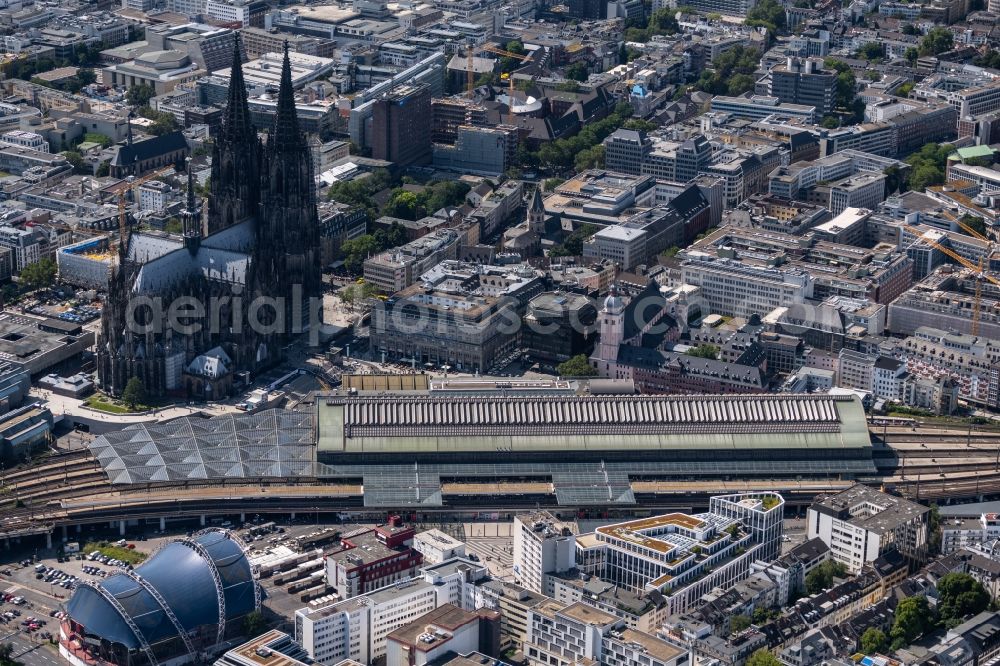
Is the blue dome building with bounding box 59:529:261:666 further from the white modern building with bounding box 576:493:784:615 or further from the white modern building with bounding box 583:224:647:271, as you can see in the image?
the white modern building with bounding box 583:224:647:271

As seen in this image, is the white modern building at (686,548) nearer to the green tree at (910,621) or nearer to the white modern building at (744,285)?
the green tree at (910,621)

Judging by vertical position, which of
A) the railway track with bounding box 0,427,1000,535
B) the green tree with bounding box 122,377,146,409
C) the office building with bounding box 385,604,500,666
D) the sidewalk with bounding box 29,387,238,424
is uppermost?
the office building with bounding box 385,604,500,666

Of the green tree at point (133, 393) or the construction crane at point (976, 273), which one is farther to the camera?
the construction crane at point (976, 273)

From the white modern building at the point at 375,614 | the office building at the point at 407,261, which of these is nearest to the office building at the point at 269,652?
the white modern building at the point at 375,614

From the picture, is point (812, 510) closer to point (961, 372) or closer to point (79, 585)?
point (961, 372)

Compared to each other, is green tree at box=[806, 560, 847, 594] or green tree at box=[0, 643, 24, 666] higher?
green tree at box=[806, 560, 847, 594]

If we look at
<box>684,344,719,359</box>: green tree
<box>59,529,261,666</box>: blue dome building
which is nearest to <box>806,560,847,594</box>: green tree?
<box>59,529,261,666</box>: blue dome building
